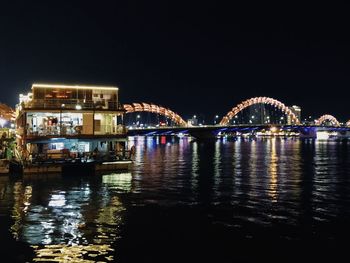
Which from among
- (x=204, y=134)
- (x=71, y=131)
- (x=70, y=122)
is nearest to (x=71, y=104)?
(x=70, y=122)

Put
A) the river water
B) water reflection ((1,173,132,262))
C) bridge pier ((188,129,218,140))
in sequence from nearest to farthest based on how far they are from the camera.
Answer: the river water, water reflection ((1,173,132,262)), bridge pier ((188,129,218,140))

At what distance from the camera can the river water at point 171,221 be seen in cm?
1764

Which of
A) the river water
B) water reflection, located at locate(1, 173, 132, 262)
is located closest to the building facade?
the river water

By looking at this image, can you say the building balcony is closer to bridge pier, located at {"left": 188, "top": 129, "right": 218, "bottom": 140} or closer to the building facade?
the building facade

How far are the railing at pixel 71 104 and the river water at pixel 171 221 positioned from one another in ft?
26.1

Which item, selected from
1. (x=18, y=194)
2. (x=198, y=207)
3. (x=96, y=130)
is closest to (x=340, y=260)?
(x=198, y=207)

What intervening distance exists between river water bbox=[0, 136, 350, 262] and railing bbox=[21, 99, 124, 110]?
26.1 ft

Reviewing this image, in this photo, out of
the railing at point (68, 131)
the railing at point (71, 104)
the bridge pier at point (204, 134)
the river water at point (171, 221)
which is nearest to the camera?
the river water at point (171, 221)

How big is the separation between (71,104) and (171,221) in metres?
25.7

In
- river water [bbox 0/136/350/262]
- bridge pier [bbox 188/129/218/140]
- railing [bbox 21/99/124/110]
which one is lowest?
river water [bbox 0/136/350/262]

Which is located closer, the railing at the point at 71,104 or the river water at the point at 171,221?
the river water at the point at 171,221

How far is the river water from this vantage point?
17641 mm

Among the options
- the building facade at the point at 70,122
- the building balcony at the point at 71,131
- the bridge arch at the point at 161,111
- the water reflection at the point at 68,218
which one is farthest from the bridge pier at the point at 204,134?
the water reflection at the point at 68,218

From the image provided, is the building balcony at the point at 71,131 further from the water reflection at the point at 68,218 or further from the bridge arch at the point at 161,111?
the bridge arch at the point at 161,111
